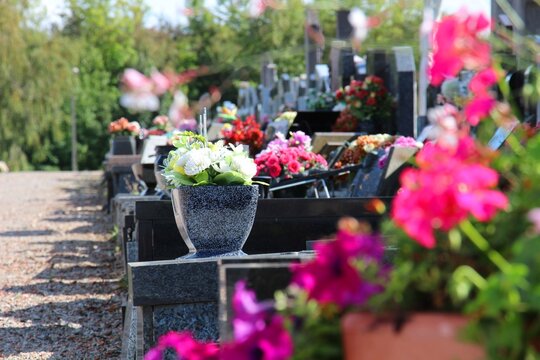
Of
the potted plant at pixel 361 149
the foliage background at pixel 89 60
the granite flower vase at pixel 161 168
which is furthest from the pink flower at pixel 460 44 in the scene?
the foliage background at pixel 89 60

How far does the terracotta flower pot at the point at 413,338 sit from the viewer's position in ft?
6.57

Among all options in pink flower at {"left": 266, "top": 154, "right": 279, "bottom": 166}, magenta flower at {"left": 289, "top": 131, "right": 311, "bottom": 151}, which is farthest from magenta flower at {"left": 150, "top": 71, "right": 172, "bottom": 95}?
magenta flower at {"left": 289, "top": 131, "right": 311, "bottom": 151}

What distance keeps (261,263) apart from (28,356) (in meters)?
4.20

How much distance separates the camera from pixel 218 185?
5.68 m

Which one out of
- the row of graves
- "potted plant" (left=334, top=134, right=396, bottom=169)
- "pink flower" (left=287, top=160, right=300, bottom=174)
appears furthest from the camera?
"potted plant" (left=334, top=134, right=396, bottom=169)

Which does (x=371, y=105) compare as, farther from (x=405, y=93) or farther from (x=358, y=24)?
(x=358, y=24)

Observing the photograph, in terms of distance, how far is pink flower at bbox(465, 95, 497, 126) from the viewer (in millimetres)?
2127

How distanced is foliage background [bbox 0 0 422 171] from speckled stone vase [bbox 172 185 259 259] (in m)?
24.9

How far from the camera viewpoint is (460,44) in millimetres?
2131

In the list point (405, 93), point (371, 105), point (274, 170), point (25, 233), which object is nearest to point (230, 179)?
point (274, 170)

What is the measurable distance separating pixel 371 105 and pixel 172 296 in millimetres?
10430

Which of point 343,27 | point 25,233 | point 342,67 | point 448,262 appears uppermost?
point 343,27

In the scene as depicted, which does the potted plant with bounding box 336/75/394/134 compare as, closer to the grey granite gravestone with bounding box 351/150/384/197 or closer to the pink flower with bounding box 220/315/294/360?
the grey granite gravestone with bounding box 351/150/384/197

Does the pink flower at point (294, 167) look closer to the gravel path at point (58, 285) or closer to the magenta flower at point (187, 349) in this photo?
the gravel path at point (58, 285)
